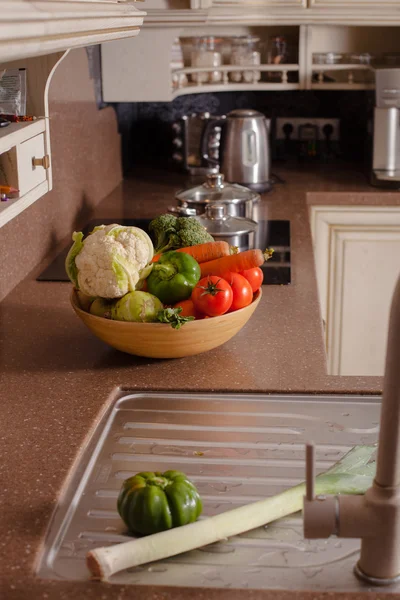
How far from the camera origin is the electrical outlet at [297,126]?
3447 mm

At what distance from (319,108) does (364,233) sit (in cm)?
87

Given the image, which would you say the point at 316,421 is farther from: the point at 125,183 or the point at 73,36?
the point at 125,183

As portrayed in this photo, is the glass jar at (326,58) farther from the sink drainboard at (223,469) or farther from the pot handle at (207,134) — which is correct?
the sink drainboard at (223,469)

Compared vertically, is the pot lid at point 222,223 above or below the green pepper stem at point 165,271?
below

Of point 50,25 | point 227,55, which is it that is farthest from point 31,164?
point 227,55

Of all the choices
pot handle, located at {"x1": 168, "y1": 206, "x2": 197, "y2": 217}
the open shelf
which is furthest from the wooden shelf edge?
pot handle, located at {"x1": 168, "y1": 206, "x2": 197, "y2": 217}

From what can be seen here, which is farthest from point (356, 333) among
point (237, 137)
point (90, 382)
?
point (90, 382)

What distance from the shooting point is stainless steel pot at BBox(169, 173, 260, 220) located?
2344 mm

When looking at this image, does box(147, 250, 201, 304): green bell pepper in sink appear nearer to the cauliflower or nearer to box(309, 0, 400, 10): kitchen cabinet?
the cauliflower

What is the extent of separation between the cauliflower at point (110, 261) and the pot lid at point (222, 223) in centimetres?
69

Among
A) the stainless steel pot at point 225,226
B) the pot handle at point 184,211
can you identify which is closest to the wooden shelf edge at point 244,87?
the pot handle at point 184,211

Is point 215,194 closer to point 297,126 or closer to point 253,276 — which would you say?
point 253,276

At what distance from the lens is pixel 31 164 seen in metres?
1.38

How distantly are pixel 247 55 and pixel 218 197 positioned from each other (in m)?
0.91
